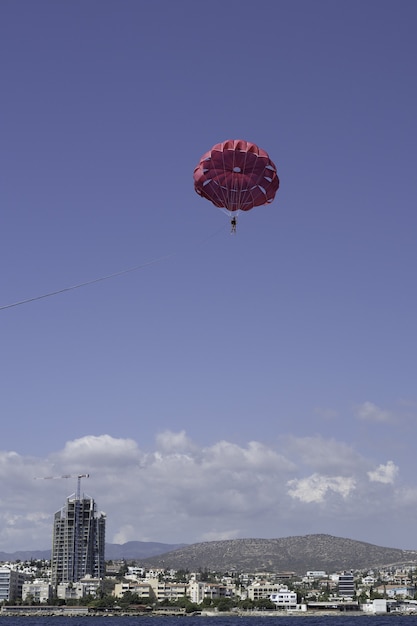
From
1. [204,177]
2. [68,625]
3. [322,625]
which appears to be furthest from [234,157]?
[68,625]

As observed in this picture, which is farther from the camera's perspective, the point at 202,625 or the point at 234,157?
the point at 202,625

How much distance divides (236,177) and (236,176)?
0.05 m

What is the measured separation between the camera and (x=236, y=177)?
1853 inches

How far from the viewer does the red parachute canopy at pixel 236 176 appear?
153 feet

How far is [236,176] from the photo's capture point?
47.1 metres

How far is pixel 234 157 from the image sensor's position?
46.5 meters

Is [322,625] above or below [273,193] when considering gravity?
below

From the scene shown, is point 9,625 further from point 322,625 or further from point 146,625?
point 322,625

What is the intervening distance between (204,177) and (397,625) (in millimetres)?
119356

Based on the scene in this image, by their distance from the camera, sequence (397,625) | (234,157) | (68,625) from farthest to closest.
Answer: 1. (68,625)
2. (397,625)
3. (234,157)

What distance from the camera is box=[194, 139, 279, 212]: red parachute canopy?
153ft

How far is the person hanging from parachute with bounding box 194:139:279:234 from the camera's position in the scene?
46531mm

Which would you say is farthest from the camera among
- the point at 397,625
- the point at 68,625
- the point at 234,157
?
the point at 68,625

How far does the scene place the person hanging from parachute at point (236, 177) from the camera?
153ft
